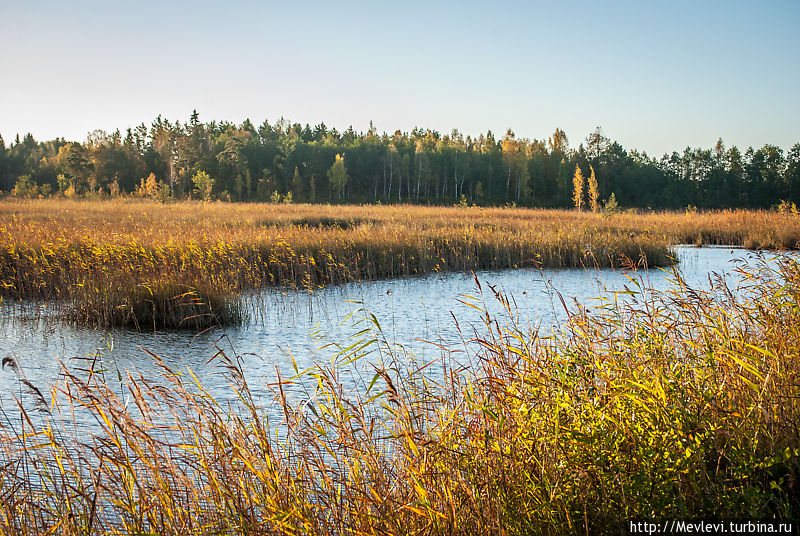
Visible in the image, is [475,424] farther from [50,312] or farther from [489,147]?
[489,147]

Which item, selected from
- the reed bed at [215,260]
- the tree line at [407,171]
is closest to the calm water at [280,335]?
the reed bed at [215,260]

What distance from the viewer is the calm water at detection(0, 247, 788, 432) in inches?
237

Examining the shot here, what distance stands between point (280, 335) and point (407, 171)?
221 ft

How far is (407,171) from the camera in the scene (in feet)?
242

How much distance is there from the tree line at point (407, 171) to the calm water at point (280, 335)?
5332cm

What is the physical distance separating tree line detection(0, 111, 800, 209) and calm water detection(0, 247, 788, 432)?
2099 inches

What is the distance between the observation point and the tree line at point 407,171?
213 feet

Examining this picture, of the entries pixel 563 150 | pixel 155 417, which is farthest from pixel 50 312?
pixel 563 150

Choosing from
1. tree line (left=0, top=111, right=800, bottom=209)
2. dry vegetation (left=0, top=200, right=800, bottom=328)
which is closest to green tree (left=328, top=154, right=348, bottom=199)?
tree line (left=0, top=111, right=800, bottom=209)

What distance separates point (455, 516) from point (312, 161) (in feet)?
239

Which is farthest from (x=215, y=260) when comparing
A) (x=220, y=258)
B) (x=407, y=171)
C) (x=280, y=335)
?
(x=407, y=171)

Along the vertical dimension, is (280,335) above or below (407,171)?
below

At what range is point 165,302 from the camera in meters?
8.56

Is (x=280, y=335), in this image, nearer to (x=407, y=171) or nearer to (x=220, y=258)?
(x=220, y=258)
